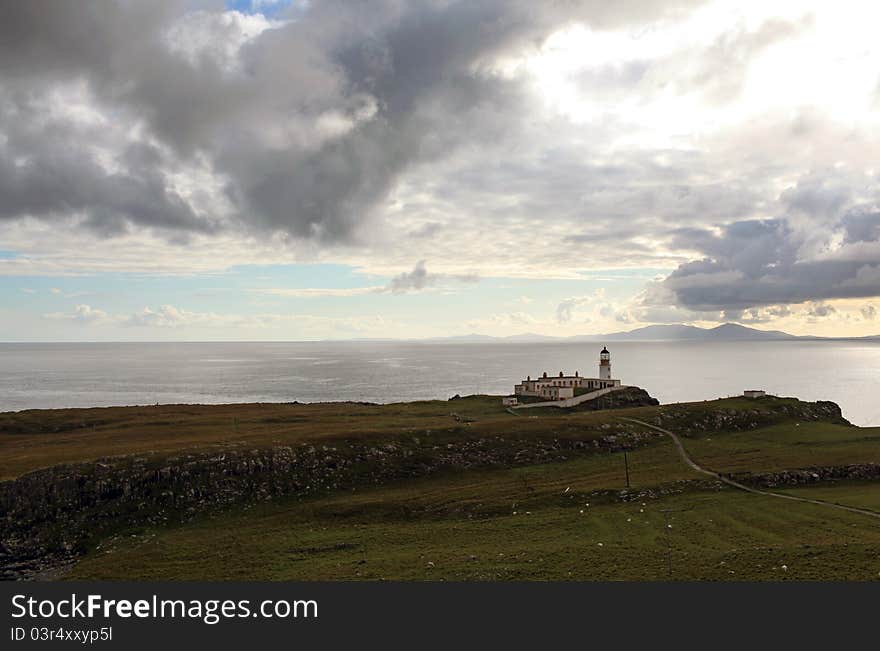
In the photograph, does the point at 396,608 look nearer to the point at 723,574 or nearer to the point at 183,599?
the point at 183,599

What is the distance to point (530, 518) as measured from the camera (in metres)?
55.6

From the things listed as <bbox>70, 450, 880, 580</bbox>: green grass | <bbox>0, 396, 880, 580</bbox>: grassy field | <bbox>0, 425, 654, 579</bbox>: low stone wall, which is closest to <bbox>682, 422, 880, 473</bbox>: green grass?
<bbox>0, 396, 880, 580</bbox>: grassy field

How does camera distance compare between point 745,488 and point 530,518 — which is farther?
point 745,488

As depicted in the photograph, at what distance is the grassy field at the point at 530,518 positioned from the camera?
4106 cm

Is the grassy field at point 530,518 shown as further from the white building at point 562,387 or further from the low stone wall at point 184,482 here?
the white building at point 562,387

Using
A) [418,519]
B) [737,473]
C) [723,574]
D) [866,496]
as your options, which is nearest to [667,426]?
[737,473]

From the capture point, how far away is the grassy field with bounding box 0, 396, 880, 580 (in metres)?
41.1

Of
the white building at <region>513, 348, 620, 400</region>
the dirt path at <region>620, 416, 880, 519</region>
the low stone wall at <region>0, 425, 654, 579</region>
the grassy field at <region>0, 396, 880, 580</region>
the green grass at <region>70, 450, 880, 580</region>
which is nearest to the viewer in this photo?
the green grass at <region>70, 450, 880, 580</region>

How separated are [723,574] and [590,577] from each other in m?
8.62

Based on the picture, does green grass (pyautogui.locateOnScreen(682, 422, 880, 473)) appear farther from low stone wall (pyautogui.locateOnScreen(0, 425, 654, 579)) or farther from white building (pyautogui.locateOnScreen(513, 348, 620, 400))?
white building (pyautogui.locateOnScreen(513, 348, 620, 400))

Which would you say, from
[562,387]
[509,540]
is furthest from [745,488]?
[562,387]

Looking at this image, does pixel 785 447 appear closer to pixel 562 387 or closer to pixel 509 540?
pixel 562 387

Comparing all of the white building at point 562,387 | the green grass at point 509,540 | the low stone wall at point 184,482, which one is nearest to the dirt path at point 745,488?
the green grass at point 509,540

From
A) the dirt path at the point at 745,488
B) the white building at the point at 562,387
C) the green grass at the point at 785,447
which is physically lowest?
the dirt path at the point at 745,488
